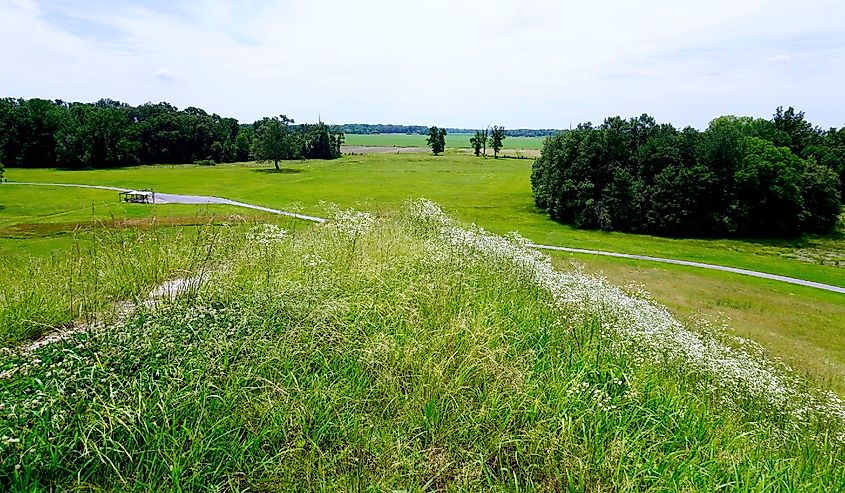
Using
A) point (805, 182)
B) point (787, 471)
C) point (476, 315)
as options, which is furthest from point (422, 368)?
point (805, 182)

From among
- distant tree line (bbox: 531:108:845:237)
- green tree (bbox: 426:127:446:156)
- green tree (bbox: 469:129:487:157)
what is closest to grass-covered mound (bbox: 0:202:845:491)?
distant tree line (bbox: 531:108:845:237)

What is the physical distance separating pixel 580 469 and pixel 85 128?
334 ft

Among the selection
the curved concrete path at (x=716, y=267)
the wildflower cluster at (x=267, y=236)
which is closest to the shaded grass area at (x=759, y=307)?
the curved concrete path at (x=716, y=267)

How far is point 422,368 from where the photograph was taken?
5.83 meters

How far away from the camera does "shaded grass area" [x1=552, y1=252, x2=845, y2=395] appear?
57.0ft

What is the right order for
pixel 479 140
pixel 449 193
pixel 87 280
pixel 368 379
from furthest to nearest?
1. pixel 479 140
2. pixel 449 193
3. pixel 87 280
4. pixel 368 379

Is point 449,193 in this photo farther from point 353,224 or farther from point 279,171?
point 353,224

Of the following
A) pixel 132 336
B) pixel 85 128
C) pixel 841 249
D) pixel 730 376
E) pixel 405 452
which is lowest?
pixel 841 249

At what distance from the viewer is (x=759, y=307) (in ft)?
77.5

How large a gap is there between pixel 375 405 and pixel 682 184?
49626 millimetres

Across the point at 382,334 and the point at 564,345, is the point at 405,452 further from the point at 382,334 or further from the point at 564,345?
the point at 564,345

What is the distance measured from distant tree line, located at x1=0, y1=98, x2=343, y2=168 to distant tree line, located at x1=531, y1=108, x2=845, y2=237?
5837cm

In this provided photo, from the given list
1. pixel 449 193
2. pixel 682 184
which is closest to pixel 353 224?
pixel 682 184

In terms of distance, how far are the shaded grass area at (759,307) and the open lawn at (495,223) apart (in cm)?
7
